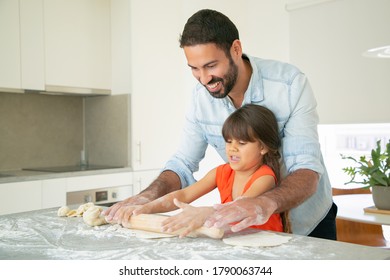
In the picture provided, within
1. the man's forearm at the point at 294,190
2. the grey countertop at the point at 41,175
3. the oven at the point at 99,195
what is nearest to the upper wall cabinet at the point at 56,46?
the grey countertop at the point at 41,175

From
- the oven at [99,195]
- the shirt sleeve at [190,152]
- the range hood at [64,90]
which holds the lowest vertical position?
the oven at [99,195]

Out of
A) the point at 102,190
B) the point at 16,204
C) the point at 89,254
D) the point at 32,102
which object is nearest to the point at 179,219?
the point at 89,254

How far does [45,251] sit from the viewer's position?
1.00m

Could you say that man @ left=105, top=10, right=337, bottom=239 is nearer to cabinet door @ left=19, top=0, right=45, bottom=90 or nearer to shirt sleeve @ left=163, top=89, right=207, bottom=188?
shirt sleeve @ left=163, top=89, right=207, bottom=188

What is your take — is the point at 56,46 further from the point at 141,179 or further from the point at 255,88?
the point at 255,88

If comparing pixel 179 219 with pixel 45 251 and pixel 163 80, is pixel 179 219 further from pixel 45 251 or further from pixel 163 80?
pixel 163 80

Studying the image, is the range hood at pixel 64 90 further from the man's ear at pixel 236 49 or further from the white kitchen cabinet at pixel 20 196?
the man's ear at pixel 236 49

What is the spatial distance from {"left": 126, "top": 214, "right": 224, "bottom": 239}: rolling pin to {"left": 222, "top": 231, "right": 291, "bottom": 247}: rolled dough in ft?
0.09

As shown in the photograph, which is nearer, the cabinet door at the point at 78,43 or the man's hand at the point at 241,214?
the man's hand at the point at 241,214

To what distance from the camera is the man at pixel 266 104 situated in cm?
131

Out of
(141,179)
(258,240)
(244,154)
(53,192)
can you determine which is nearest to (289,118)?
(244,154)

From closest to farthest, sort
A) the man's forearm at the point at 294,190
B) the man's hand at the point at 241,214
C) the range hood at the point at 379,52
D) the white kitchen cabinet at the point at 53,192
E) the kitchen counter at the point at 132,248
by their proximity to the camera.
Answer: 1. the kitchen counter at the point at 132,248
2. the man's hand at the point at 241,214
3. the man's forearm at the point at 294,190
4. the white kitchen cabinet at the point at 53,192
5. the range hood at the point at 379,52

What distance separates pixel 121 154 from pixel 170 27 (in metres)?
0.94

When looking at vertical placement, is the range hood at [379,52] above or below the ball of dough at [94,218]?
above
